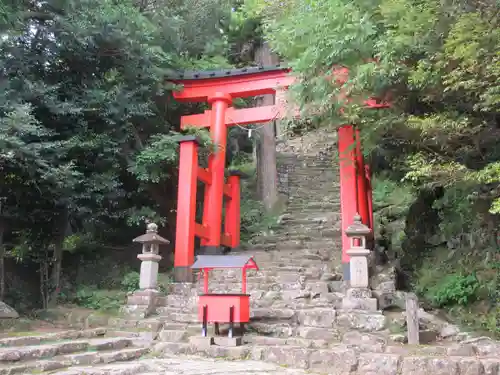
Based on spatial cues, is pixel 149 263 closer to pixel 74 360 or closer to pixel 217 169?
pixel 74 360

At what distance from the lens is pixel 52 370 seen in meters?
5.40

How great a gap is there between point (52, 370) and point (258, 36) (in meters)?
14.0

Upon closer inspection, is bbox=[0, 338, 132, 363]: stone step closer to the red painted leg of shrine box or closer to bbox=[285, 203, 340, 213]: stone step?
the red painted leg of shrine box

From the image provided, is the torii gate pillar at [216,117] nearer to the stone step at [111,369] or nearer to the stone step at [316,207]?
the stone step at [111,369]

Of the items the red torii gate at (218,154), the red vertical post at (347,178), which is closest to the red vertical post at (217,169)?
the red torii gate at (218,154)

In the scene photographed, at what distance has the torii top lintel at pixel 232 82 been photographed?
35.3 feet

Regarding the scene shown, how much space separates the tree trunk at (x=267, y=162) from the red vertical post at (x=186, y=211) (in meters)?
5.75

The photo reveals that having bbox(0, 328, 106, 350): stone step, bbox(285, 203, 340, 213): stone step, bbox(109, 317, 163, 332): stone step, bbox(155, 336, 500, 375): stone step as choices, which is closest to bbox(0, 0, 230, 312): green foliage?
bbox(109, 317, 163, 332): stone step

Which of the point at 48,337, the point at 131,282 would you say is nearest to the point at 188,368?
the point at 48,337


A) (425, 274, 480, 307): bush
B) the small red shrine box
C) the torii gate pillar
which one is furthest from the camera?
the torii gate pillar

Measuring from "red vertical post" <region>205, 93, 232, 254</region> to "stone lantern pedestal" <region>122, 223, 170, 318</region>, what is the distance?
73.8 inches

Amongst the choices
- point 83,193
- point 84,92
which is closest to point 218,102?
point 84,92

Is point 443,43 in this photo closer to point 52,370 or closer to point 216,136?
point 216,136

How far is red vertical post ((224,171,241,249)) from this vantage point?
12.6 m
